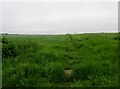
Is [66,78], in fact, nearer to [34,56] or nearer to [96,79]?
[96,79]

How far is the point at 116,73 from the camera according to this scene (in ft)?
36.3

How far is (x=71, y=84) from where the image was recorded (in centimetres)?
1008

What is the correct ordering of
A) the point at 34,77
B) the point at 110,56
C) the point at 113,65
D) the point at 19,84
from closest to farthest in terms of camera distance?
the point at 19,84, the point at 34,77, the point at 113,65, the point at 110,56

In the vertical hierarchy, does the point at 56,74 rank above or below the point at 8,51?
below

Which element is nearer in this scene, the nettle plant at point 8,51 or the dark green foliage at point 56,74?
the dark green foliage at point 56,74

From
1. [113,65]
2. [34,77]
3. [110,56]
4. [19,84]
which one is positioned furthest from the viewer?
[110,56]

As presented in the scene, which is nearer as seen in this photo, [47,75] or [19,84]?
[19,84]

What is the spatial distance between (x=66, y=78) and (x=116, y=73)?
7.13 ft

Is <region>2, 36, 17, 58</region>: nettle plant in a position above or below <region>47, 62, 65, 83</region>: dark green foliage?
above

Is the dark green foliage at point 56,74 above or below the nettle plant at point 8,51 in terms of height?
below

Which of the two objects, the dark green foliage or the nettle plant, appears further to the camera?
the nettle plant

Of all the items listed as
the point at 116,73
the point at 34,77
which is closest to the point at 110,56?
the point at 116,73

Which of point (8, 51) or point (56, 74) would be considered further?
point (8, 51)

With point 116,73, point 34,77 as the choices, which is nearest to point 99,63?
point 116,73
